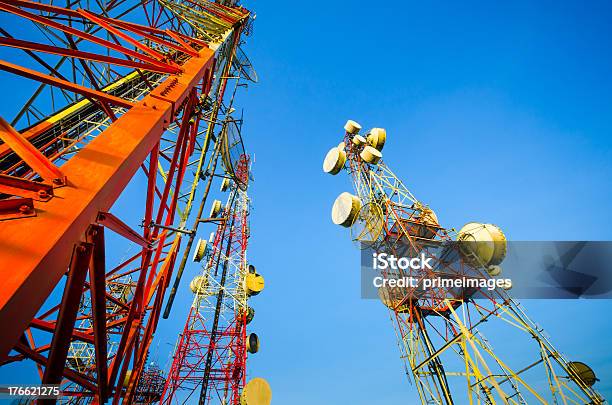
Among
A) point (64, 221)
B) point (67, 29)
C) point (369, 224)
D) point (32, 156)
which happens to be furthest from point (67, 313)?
point (369, 224)

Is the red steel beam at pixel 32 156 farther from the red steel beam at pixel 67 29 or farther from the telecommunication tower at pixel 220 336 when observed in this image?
the telecommunication tower at pixel 220 336

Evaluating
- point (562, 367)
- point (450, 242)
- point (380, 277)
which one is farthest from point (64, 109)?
point (562, 367)

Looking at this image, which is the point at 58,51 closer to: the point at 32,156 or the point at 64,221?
the point at 32,156

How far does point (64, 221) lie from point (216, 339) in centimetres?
1654

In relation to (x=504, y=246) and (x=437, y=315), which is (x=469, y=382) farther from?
(x=504, y=246)

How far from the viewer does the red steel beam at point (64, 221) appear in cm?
176

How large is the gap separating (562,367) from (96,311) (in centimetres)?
1447

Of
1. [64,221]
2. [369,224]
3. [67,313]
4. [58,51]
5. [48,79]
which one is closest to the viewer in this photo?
[64,221]

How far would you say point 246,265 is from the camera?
20469mm

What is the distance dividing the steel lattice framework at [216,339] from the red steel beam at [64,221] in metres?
10.5

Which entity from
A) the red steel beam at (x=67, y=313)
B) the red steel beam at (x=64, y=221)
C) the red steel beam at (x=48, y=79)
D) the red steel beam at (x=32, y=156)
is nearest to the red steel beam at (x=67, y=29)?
the red steel beam at (x=48, y=79)

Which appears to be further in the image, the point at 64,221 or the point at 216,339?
the point at 216,339

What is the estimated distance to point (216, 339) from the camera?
54.1 feet

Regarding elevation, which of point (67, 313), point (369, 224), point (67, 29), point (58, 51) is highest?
point (369, 224)
